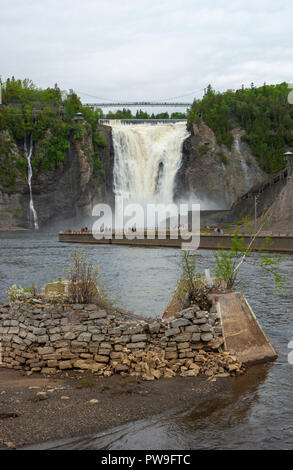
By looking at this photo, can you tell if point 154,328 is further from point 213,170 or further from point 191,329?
point 213,170

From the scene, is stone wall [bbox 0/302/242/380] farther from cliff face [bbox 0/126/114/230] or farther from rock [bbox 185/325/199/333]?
cliff face [bbox 0/126/114/230]

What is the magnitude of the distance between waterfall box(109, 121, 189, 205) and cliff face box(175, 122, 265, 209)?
8.17ft

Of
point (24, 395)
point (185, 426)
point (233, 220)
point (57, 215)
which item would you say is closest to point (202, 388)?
point (185, 426)

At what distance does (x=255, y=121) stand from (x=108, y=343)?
96271 millimetres

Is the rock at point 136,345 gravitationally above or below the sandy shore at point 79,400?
above

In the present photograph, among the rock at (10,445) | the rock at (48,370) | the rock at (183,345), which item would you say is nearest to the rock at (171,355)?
the rock at (183,345)

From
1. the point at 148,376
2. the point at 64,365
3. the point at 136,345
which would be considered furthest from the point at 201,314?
the point at 64,365

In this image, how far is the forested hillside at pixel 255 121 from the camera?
98750 mm

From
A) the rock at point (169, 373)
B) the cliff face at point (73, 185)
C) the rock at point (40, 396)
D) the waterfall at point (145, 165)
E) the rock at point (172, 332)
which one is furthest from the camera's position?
the cliff face at point (73, 185)

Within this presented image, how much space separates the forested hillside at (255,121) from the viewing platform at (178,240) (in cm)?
4113

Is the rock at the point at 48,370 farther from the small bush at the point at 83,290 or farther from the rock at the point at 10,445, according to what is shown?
the rock at the point at 10,445

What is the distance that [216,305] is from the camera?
1191cm

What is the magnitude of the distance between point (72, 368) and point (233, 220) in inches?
2434

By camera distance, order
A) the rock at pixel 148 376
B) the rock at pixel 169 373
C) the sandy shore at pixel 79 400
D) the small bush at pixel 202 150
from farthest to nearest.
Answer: the small bush at pixel 202 150, the rock at pixel 169 373, the rock at pixel 148 376, the sandy shore at pixel 79 400
